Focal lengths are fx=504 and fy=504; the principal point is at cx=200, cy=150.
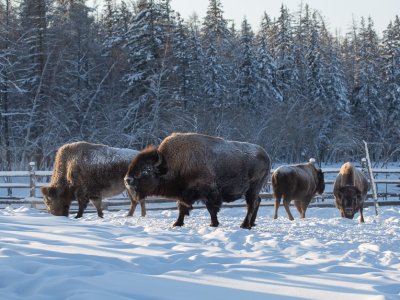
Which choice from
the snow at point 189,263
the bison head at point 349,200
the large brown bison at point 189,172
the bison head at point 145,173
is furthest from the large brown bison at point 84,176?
the bison head at point 349,200

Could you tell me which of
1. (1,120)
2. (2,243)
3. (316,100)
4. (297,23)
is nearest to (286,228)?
(2,243)

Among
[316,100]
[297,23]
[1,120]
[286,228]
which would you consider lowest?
[286,228]

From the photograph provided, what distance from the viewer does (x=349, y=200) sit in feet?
39.5

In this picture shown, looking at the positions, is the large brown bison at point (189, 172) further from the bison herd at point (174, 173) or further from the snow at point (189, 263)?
the snow at point (189, 263)

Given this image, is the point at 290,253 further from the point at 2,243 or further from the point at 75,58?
the point at 75,58

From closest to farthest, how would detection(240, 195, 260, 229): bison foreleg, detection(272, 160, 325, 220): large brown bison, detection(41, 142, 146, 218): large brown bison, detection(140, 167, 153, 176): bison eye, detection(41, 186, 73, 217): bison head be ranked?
detection(140, 167, 153, 176): bison eye, detection(240, 195, 260, 229): bison foreleg, detection(41, 142, 146, 218): large brown bison, detection(41, 186, 73, 217): bison head, detection(272, 160, 325, 220): large brown bison

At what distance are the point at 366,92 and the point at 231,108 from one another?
59.3 ft

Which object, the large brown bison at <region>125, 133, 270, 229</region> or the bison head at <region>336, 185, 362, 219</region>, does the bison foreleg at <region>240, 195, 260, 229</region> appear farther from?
the bison head at <region>336, 185, 362, 219</region>

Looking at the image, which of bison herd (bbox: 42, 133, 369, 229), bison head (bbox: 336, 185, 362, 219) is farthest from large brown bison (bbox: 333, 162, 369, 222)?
bison herd (bbox: 42, 133, 369, 229)

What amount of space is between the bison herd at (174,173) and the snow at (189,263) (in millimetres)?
844

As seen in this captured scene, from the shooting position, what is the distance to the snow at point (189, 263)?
13.0ft

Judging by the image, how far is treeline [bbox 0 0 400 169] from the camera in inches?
1223

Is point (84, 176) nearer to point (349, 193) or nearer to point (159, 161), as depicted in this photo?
point (159, 161)

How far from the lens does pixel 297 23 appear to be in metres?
55.2
